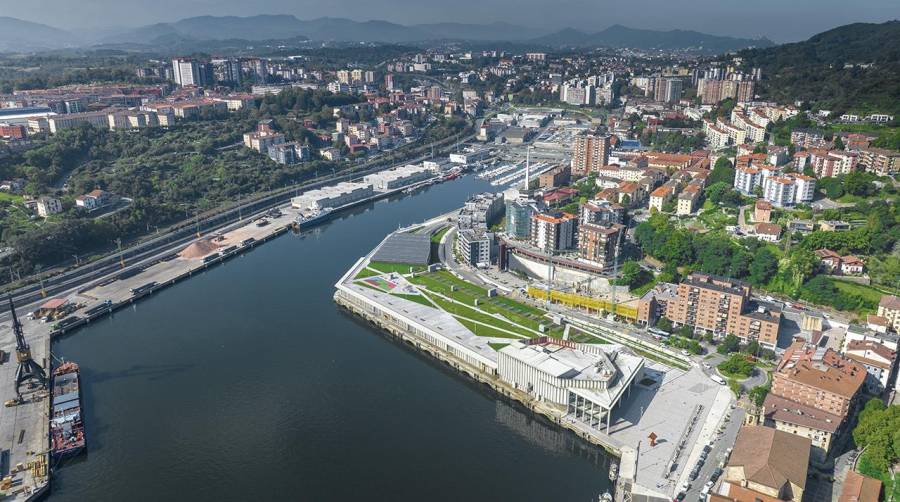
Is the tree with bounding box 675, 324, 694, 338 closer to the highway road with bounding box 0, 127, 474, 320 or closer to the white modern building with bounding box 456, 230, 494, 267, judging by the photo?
the white modern building with bounding box 456, 230, 494, 267

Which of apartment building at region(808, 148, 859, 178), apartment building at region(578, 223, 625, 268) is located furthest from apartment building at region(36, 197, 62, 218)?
apartment building at region(808, 148, 859, 178)

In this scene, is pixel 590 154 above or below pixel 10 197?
above

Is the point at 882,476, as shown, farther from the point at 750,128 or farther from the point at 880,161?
the point at 750,128

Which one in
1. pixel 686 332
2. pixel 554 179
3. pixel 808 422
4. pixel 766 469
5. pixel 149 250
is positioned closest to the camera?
pixel 766 469

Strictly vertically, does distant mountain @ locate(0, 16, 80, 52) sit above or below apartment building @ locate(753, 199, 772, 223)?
above

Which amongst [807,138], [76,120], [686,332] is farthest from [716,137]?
[76,120]

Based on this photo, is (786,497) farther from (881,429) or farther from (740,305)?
(740,305)
